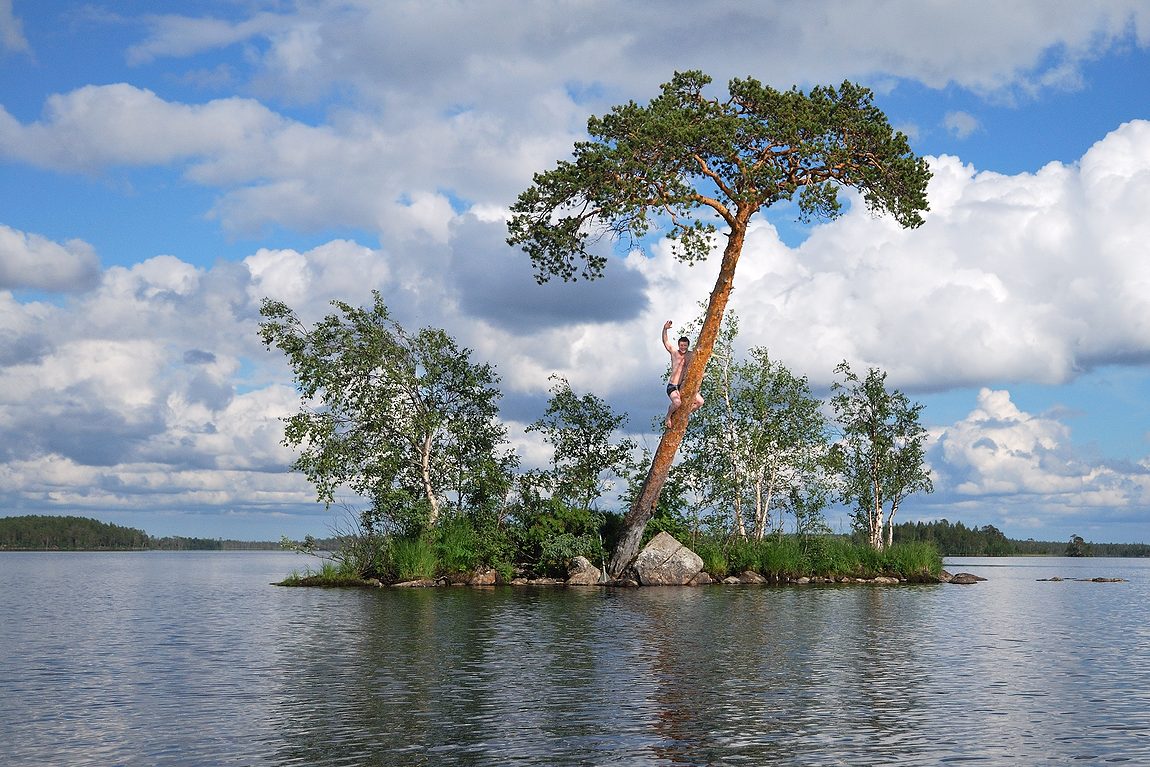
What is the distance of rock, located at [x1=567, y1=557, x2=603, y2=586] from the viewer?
42.5 metres

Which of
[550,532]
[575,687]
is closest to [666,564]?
[550,532]

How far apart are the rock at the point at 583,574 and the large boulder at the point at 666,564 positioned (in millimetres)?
1842

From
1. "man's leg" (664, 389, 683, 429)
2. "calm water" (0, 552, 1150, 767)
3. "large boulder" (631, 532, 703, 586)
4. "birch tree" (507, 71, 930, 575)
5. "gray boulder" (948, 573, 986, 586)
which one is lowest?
"calm water" (0, 552, 1150, 767)

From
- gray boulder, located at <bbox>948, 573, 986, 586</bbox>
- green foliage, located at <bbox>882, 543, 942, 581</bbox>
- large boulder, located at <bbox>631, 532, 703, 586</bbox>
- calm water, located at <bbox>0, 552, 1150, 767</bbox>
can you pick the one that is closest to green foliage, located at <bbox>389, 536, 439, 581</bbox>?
large boulder, located at <bbox>631, 532, 703, 586</bbox>

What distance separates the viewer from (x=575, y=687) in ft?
52.1

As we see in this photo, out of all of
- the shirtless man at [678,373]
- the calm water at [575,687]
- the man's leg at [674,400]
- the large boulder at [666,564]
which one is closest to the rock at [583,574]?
the large boulder at [666,564]

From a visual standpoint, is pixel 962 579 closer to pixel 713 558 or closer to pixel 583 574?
pixel 713 558

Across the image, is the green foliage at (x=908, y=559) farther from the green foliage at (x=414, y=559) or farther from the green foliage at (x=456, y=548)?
the green foliage at (x=414, y=559)

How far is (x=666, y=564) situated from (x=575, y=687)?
26563 mm

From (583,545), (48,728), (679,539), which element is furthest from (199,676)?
(679,539)

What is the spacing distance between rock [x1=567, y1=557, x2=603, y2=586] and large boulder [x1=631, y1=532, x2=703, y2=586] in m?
1.84

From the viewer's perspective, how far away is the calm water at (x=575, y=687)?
11758 millimetres

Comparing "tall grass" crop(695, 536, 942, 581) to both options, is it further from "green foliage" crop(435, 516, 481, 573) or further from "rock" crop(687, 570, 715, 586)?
"green foliage" crop(435, 516, 481, 573)

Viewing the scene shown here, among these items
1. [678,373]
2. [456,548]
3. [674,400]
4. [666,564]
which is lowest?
[666,564]
